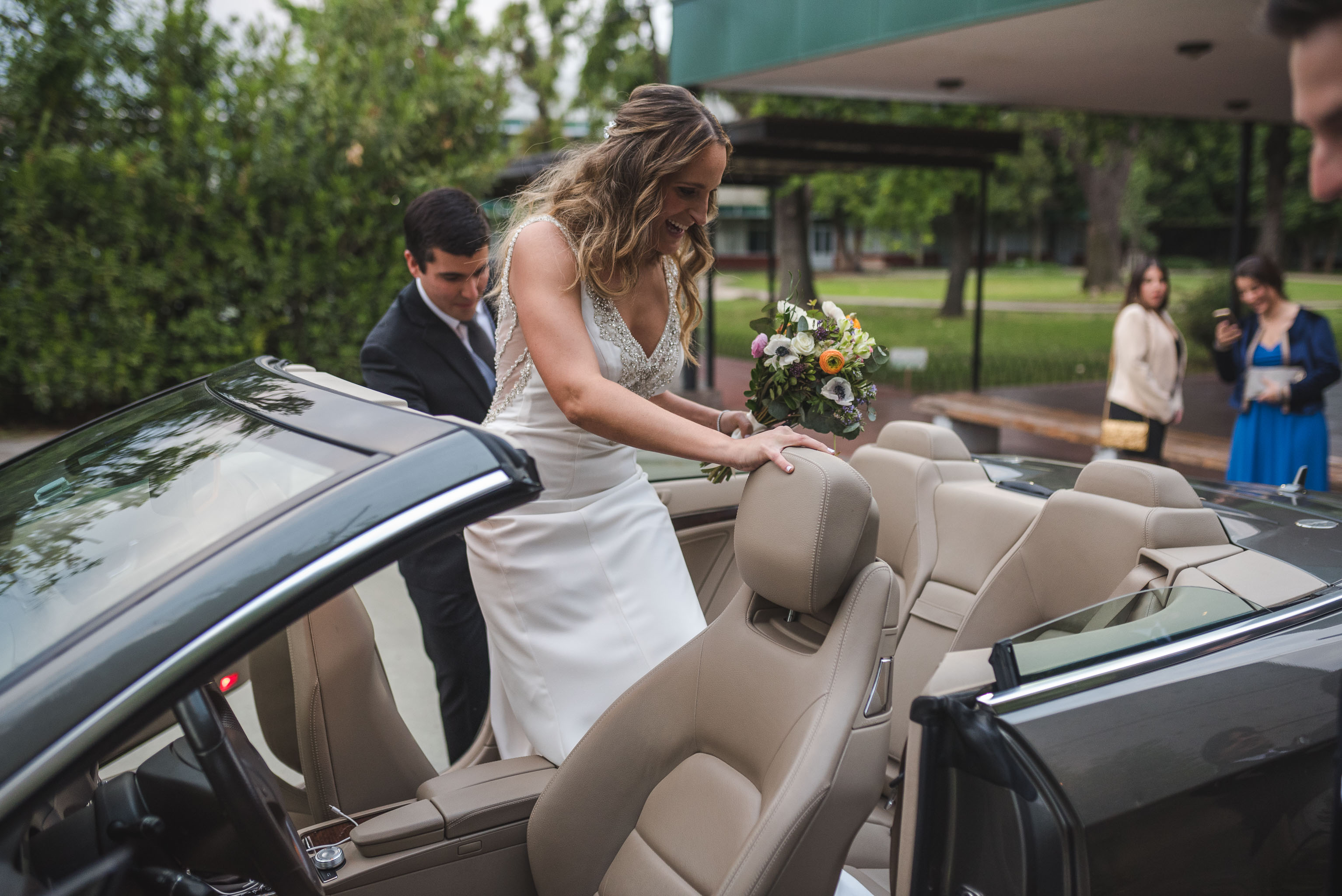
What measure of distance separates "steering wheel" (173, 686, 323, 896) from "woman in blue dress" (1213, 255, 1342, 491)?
5.35m

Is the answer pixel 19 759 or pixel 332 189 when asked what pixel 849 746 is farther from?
pixel 332 189

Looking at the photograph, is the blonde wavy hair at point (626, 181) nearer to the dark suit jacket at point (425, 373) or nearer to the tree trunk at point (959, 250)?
the dark suit jacket at point (425, 373)

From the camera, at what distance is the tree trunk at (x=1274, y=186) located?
16500 mm

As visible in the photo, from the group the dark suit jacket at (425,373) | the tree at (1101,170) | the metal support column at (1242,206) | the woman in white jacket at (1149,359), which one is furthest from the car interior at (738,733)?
the tree at (1101,170)

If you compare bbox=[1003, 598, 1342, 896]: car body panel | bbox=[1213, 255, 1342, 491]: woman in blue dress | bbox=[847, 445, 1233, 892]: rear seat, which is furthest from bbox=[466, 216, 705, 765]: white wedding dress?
bbox=[1213, 255, 1342, 491]: woman in blue dress

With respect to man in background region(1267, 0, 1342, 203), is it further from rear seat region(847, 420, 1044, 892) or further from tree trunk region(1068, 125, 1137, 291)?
tree trunk region(1068, 125, 1137, 291)

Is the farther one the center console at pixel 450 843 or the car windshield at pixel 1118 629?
the center console at pixel 450 843

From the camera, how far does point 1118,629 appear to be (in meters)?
1.68

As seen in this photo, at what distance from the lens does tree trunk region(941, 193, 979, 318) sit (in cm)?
2081

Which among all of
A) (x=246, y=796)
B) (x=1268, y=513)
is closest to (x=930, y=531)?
(x=1268, y=513)

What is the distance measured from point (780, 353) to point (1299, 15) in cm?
127

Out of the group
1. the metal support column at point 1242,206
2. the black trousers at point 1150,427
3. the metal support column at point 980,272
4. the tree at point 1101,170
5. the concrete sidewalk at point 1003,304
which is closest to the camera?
the black trousers at point 1150,427

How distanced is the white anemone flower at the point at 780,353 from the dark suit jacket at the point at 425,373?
3.79 feet

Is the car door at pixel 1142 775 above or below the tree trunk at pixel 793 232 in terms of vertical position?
below
